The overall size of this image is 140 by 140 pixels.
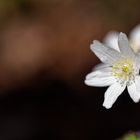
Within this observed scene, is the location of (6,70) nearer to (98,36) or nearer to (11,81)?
(11,81)

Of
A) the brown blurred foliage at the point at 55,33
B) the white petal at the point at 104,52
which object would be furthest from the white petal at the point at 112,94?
the brown blurred foliage at the point at 55,33

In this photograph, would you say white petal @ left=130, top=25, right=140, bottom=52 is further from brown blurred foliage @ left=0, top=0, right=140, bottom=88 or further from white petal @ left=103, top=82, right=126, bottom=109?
brown blurred foliage @ left=0, top=0, right=140, bottom=88

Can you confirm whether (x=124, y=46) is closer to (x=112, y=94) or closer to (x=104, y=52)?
(x=104, y=52)

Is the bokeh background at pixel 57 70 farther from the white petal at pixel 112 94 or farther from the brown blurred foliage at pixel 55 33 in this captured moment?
the white petal at pixel 112 94

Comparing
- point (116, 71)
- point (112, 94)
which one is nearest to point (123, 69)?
point (116, 71)

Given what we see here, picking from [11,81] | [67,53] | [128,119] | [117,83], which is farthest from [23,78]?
[117,83]
